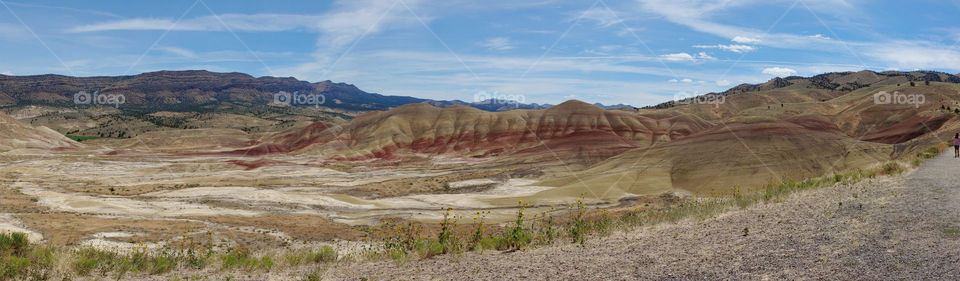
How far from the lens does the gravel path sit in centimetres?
670

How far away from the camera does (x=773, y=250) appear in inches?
311

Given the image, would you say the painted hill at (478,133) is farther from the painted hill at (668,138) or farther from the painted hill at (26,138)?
the painted hill at (26,138)

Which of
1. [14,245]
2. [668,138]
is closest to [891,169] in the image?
[14,245]

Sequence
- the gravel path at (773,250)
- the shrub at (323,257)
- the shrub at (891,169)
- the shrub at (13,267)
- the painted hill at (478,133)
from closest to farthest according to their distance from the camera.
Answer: the gravel path at (773,250)
the shrub at (13,267)
the shrub at (323,257)
the shrub at (891,169)
the painted hill at (478,133)

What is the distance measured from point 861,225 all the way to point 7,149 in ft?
453

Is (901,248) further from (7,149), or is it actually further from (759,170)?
(7,149)

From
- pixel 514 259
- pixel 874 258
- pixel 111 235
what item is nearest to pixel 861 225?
pixel 874 258

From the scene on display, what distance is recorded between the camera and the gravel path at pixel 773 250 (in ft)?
22.0

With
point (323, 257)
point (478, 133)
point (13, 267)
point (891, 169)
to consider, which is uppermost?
point (478, 133)

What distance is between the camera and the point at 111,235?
2538cm

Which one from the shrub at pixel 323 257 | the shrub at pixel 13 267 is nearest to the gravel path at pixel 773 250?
the shrub at pixel 323 257

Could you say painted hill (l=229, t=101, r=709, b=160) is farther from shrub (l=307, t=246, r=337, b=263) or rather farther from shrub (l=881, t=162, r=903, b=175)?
shrub (l=307, t=246, r=337, b=263)

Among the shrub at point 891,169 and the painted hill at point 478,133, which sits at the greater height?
the painted hill at point 478,133

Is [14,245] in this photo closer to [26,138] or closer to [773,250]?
[773,250]
